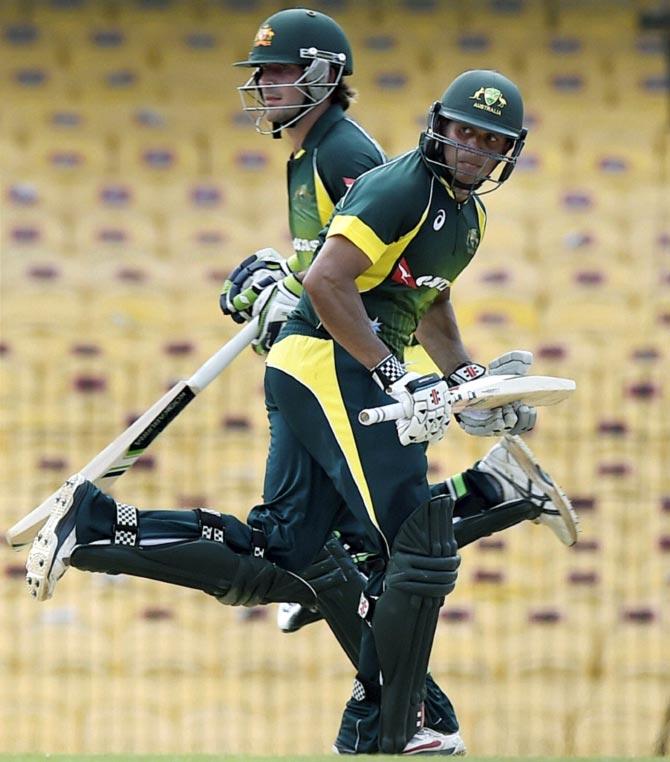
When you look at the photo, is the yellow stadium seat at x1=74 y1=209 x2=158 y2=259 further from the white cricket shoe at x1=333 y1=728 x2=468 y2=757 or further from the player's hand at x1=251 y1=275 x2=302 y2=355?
the white cricket shoe at x1=333 y1=728 x2=468 y2=757

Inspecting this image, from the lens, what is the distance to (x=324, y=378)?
14.7ft

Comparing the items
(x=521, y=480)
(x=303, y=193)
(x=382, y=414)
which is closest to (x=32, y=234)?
(x=303, y=193)

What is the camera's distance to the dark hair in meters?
5.08

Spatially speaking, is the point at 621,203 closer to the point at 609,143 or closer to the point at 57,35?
the point at 609,143

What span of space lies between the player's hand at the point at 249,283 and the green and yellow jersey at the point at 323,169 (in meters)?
0.16

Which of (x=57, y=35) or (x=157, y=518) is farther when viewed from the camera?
(x=57, y=35)

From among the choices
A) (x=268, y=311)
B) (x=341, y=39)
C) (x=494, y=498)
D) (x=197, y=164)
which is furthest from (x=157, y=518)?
(x=197, y=164)

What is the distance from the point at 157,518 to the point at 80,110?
7.84 metres

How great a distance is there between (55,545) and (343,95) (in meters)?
1.74

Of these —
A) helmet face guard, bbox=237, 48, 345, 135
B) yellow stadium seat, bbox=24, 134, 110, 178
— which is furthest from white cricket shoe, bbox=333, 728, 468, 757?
yellow stadium seat, bbox=24, 134, 110, 178

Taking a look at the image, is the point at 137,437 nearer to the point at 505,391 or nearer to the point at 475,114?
the point at 505,391

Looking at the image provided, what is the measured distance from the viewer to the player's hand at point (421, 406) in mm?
4102

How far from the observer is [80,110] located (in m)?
11.9

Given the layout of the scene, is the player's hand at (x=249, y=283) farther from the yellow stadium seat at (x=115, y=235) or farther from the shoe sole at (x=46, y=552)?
the yellow stadium seat at (x=115, y=235)
